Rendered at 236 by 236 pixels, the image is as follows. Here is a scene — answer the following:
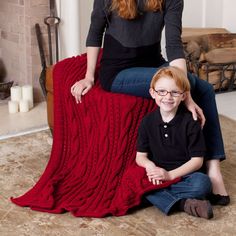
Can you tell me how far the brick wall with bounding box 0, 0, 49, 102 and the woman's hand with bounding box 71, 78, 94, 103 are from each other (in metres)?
1.23

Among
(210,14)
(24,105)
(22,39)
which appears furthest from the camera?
(210,14)

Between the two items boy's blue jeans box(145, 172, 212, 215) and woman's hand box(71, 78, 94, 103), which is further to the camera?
woman's hand box(71, 78, 94, 103)

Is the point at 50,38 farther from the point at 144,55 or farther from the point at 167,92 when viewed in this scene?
the point at 167,92

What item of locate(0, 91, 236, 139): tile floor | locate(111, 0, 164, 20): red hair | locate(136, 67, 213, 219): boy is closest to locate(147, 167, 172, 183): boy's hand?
locate(136, 67, 213, 219): boy

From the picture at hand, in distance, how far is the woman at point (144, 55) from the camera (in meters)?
1.96

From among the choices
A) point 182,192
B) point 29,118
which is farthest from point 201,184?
point 29,118

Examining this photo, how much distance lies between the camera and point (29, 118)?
3074 mm

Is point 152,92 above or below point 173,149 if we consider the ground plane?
above

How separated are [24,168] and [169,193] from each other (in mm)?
738

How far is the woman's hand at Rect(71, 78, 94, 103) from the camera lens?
209cm

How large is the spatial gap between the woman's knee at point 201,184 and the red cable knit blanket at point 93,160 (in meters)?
→ 0.10

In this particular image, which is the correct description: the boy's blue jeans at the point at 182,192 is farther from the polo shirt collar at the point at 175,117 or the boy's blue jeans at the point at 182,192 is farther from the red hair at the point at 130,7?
the red hair at the point at 130,7

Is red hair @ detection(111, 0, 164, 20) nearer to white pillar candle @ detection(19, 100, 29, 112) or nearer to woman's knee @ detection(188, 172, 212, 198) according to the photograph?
woman's knee @ detection(188, 172, 212, 198)

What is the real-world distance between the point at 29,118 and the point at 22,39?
1.84ft
